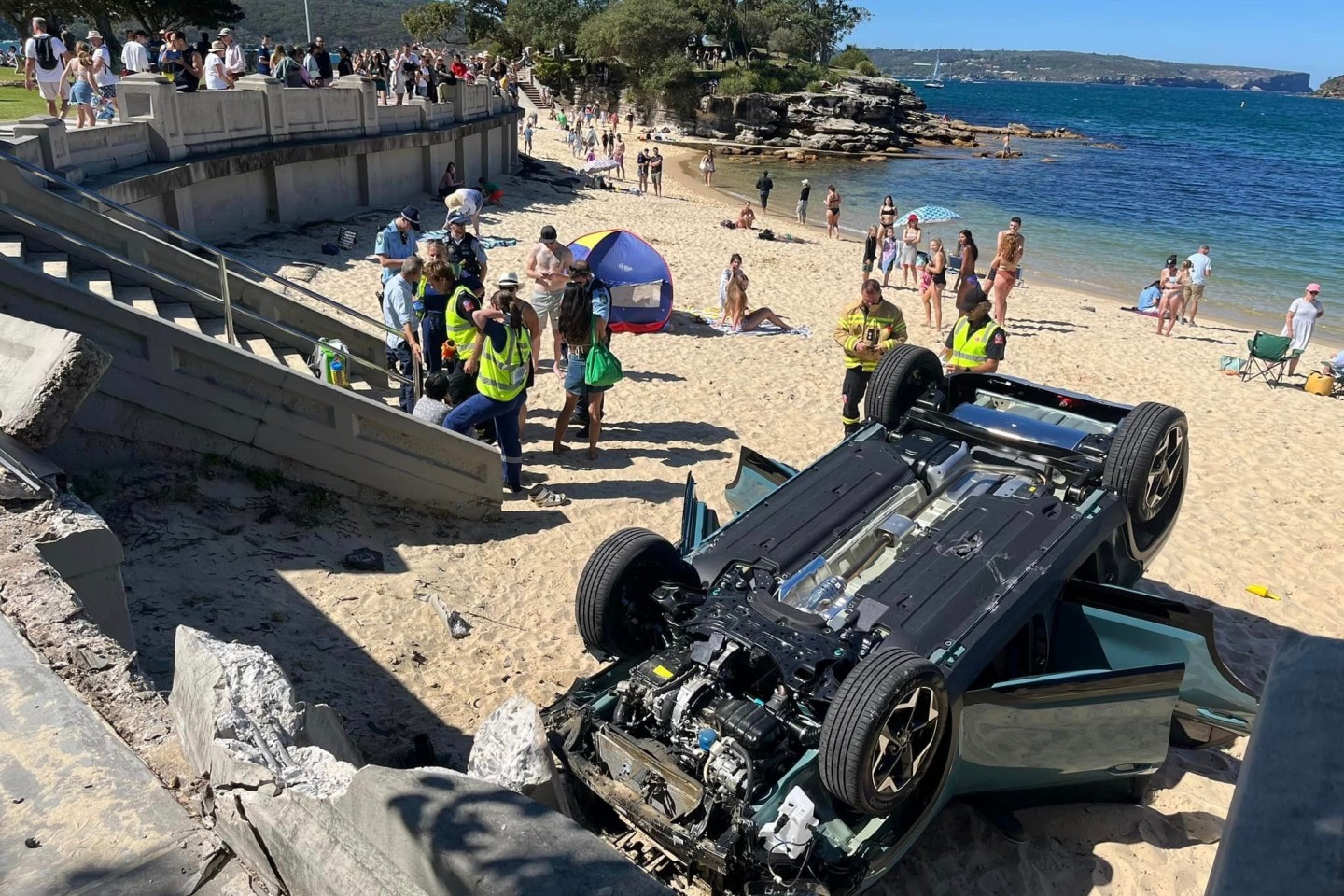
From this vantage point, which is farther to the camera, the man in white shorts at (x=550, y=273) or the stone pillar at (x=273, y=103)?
the stone pillar at (x=273, y=103)

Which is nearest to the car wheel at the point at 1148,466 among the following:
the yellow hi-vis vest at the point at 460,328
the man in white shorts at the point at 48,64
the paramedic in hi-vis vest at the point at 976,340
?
the paramedic in hi-vis vest at the point at 976,340

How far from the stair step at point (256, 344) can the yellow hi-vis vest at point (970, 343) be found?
5770 millimetres

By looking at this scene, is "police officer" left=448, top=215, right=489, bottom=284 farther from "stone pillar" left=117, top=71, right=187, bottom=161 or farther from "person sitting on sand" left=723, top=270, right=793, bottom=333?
"stone pillar" left=117, top=71, right=187, bottom=161

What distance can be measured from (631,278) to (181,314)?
6.67 meters

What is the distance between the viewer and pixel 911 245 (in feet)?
60.4

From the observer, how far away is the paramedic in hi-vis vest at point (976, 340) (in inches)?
320

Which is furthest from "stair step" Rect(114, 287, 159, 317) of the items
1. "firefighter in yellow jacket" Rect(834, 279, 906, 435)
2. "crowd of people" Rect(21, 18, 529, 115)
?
"crowd of people" Rect(21, 18, 529, 115)

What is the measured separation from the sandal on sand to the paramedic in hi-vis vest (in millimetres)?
3468

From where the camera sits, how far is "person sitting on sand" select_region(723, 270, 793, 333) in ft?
46.4

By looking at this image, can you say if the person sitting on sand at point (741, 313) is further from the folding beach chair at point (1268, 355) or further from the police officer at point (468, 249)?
the folding beach chair at point (1268, 355)

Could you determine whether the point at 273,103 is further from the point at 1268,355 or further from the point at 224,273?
the point at 1268,355

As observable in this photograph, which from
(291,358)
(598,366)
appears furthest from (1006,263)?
(291,358)

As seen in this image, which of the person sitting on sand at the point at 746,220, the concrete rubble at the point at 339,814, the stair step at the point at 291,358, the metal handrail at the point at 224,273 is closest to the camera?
the concrete rubble at the point at 339,814

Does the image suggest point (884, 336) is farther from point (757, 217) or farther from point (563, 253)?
point (757, 217)
